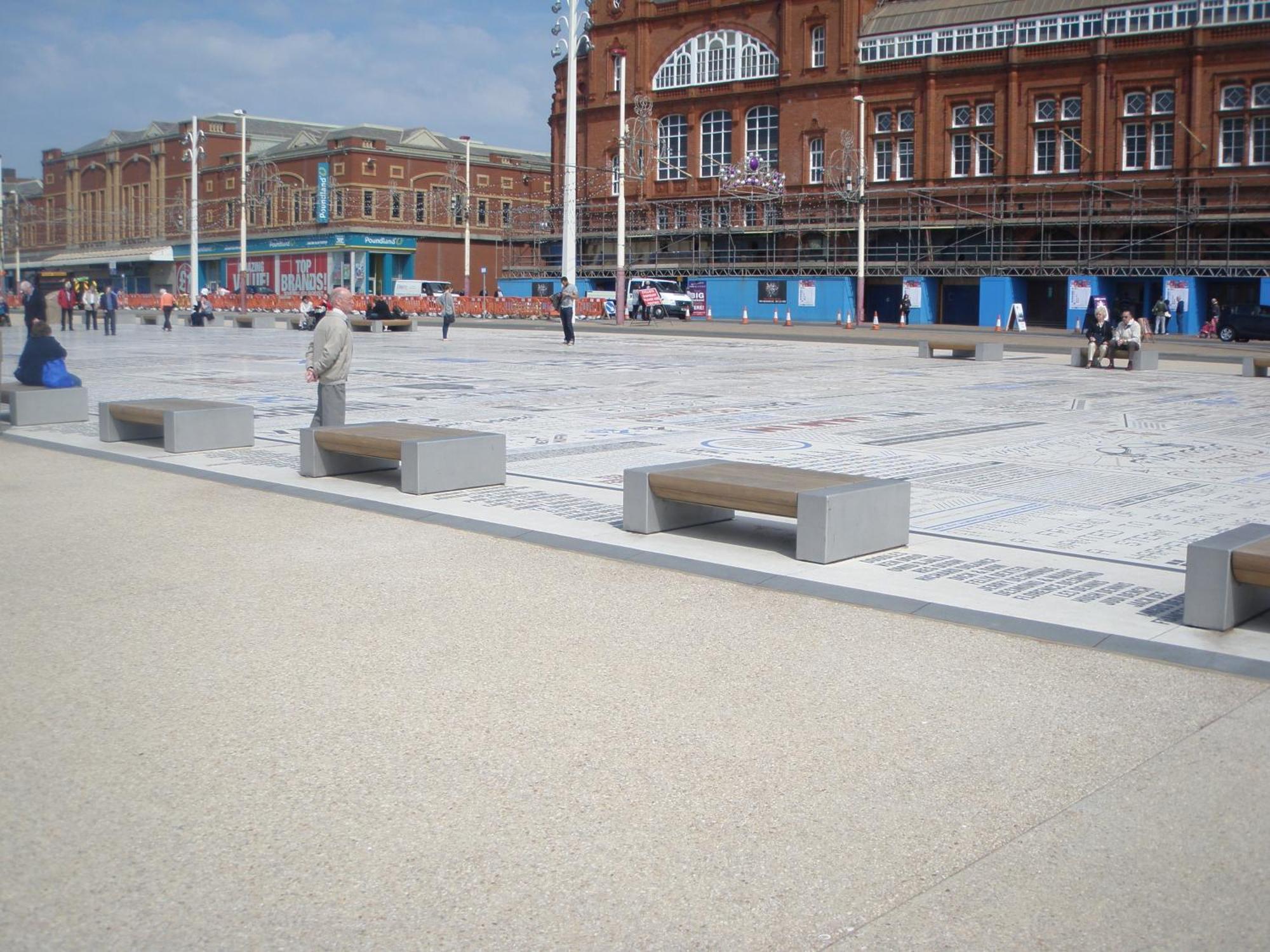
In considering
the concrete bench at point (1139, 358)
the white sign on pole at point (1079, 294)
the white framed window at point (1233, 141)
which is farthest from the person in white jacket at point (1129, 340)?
the white framed window at point (1233, 141)

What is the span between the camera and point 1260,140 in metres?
56.1

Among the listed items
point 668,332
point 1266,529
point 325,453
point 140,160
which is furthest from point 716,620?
→ point 140,160

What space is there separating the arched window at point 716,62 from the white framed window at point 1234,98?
21876 mm

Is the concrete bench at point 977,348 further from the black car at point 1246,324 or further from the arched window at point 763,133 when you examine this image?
the arched window at point 763,133

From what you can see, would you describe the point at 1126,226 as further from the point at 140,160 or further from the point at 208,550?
the point at 140,160

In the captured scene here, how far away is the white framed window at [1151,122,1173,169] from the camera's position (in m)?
58.7

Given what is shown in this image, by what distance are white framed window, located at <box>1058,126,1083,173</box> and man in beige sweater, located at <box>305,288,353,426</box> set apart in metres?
53.7

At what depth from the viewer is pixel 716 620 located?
7.49 metres

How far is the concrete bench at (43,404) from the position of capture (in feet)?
52.2

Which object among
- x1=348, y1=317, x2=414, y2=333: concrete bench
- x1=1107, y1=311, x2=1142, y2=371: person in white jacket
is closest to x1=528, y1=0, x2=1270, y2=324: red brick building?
x1=348, y1=317, x2=414, y2=333: concrete bench

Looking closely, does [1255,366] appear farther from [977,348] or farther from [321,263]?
[321,263]

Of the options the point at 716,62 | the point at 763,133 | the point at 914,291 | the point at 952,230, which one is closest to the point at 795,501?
the point at 914,291

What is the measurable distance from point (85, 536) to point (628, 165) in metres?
60.1

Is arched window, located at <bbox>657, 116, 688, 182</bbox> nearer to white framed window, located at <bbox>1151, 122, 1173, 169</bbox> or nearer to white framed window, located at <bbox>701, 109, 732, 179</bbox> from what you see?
white framed window, located at <bbox>701, 109, 732, 179</bbox>
